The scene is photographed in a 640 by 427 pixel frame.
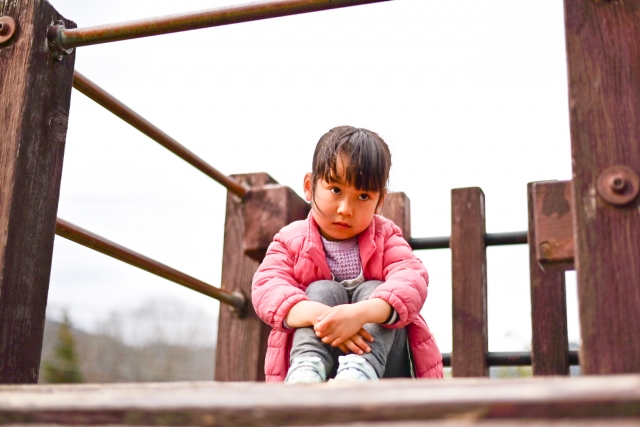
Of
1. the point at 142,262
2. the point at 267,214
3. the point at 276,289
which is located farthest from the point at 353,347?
the point at 267,214

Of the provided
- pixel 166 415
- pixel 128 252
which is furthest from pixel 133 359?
pixel 166 415

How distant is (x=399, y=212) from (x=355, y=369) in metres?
1.00

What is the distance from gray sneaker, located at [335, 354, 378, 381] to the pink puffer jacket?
155 mm

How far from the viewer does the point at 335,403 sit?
61cm

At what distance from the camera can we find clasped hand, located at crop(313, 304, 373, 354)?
144 centimetres

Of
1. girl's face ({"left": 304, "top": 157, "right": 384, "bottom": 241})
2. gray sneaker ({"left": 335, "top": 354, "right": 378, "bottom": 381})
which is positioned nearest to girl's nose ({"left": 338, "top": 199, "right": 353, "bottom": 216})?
girl's face ({"left": 304, "top": 157, "right": 384, "bottom": 241})

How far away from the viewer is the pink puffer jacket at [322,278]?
1546 mm

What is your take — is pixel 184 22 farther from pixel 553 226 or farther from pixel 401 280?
pixel 553 226

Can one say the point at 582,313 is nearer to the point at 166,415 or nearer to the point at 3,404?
the point at 166,415

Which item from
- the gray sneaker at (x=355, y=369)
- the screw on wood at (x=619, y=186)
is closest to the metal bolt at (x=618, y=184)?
the screw on wood at (x=619, y=186)

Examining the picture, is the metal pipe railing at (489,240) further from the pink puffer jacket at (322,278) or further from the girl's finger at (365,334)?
the girl's finger at (365,334)

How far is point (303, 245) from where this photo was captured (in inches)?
67.2

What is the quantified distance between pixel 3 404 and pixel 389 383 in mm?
390

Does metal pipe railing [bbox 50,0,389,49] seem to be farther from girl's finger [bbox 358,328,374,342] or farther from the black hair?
girl's finger [bbox 358,328,374,342]
